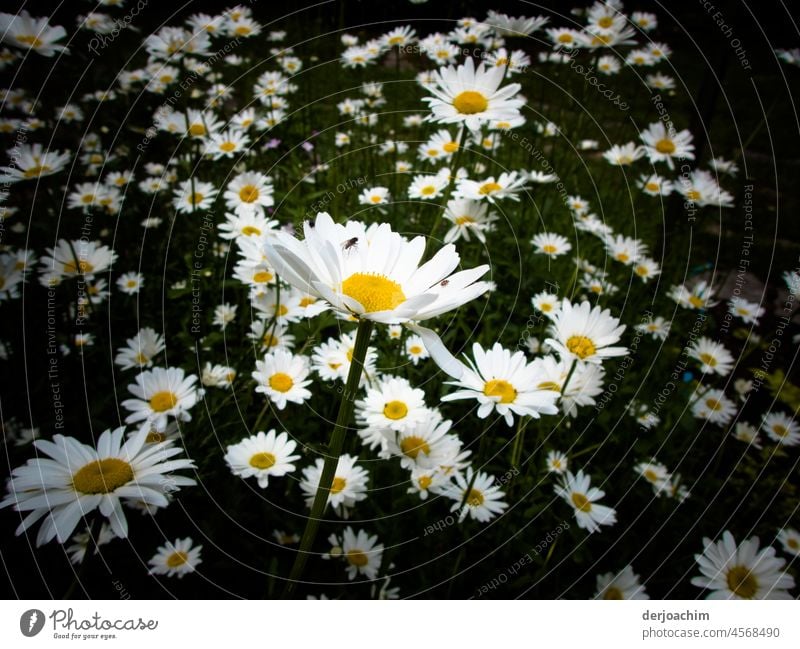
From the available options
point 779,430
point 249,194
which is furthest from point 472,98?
point 779,430

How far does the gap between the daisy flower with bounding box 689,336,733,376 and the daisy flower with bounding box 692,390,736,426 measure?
0.34 ft

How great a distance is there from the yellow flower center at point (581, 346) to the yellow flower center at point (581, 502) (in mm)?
342

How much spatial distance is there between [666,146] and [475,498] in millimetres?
1375

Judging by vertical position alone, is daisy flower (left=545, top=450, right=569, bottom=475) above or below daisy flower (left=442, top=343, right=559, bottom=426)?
below

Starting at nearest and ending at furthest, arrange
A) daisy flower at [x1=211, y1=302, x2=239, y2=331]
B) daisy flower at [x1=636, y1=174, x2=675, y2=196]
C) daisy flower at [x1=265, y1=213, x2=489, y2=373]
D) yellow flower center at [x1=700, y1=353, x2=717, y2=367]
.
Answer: daisy flower at [x1=265, y1=213, x2=489, y2=373] → daisy flower at [x1=211, y1=302, x2=239, y2=331] → yellow flower center at [x1=700, y1=353, x2=717, y2=367] → daisy flower at [x1=636, y1=174, x2=675, y2=196]

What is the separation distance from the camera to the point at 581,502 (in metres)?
0.89

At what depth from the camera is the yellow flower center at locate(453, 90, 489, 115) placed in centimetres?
84

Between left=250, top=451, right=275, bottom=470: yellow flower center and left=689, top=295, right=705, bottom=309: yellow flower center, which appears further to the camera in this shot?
left=689, top=295, right=705, bottom=309: yellow flower center

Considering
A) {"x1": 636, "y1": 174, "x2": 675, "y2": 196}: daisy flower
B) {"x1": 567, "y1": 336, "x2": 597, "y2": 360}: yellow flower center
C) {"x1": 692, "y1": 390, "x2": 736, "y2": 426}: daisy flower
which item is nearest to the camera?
{"x1": 567, "y1": 336, "x2": 597, "y2": 360}: yellow flower center

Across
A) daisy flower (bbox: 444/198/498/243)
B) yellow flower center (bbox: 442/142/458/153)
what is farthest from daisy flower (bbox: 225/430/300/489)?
yellow flower center (bbox: 442/142/458/153)

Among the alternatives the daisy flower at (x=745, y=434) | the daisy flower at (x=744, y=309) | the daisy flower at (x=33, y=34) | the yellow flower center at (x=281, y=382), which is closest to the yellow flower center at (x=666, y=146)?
the daisy flower at (x=744, y=309)

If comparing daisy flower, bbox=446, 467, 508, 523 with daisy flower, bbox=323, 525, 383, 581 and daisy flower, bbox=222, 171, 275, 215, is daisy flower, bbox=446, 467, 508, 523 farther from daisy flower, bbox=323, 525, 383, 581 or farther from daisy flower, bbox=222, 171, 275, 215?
daisy flower, bbox=222, 171, 275, 215

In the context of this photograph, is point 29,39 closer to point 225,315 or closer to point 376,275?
point 225,315
